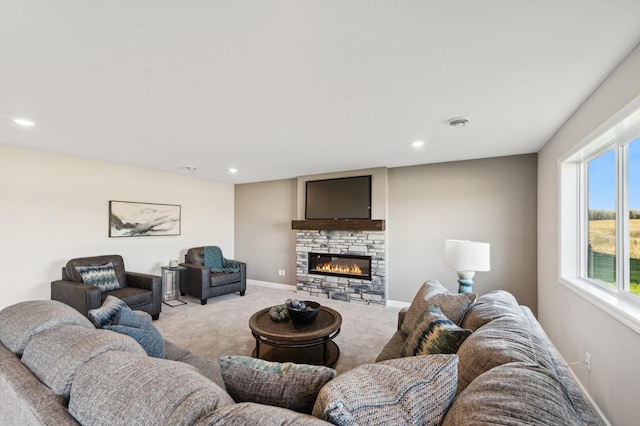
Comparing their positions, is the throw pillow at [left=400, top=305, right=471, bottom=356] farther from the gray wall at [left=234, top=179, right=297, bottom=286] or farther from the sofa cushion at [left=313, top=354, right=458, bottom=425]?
the gray wall at [left=234, top=179, right=297, bottom=286]

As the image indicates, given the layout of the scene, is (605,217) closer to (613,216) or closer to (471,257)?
(613,216)

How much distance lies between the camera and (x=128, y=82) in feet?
6.13

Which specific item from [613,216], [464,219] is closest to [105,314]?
[613,216]

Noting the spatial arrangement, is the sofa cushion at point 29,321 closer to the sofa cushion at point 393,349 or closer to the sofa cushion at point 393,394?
the sofa cushion at point 393,394

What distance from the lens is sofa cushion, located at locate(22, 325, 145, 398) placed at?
1.00m

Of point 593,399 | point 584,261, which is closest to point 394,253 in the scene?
point 584,261

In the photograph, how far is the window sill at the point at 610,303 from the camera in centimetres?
158

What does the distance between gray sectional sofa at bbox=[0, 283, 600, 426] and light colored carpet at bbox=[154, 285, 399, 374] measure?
175cm

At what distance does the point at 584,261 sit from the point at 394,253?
2.38m

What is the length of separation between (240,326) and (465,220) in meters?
3.51

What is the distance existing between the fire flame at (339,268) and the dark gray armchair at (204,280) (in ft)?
4.82

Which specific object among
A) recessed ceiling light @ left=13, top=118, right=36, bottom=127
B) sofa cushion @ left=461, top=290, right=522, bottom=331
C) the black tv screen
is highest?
recessed ceiling light @ left=13, top=118, right=36, bottom=127

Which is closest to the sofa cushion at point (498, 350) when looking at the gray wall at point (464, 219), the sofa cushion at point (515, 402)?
the sofa cushion at point (515, 402)


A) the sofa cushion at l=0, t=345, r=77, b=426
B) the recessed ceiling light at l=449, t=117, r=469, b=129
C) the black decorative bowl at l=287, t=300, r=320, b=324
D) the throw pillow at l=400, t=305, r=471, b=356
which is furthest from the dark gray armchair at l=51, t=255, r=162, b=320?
the recessed ceiling light at l=449, t=117, r=469, b=129
